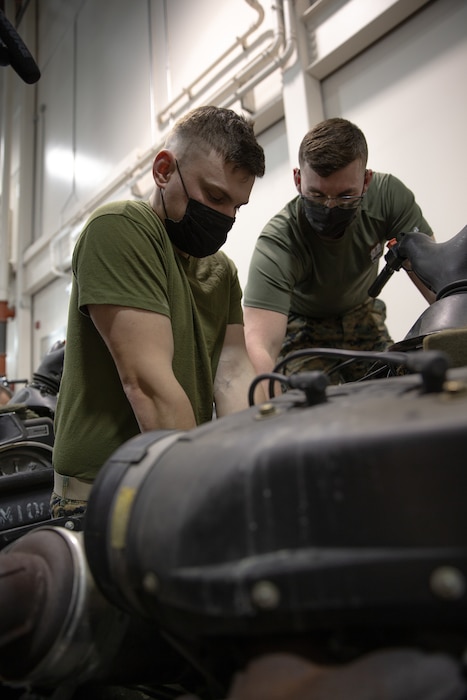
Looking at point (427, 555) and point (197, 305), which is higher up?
point (197, 305)

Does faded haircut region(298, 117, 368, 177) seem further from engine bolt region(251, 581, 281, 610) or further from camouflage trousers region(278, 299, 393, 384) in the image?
engine bolt region(251, 581, 281, 610)

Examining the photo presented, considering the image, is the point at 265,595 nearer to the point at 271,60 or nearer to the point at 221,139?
the point at 221,139

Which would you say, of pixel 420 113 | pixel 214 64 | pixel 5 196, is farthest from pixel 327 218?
pixel 5 196

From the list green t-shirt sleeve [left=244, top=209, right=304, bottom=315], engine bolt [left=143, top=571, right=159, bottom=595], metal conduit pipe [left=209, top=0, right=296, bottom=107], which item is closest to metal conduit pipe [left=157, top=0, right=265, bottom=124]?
metal conduit pipe [left=209, top=0, right=296, bottom=107]

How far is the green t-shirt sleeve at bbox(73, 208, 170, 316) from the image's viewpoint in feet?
2.84

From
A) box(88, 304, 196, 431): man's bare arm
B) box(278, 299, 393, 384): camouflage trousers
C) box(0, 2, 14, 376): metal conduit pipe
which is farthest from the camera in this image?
box(0, 2, 14, 376): metal conduit pipe

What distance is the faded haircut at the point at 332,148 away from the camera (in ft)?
4.61

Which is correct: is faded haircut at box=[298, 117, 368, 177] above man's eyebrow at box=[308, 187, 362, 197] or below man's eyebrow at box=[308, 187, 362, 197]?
above

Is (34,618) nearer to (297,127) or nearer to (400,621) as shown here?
(400,621)

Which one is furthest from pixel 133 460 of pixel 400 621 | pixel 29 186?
pixel 29 186

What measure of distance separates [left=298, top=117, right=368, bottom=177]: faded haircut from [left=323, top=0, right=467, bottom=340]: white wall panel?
65 cm

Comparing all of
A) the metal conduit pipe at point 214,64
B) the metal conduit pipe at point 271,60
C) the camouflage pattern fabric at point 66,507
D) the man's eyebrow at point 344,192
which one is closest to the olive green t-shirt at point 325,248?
the man's eyebrow at point 344,192

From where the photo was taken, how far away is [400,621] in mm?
314

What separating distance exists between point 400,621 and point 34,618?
32 cm
